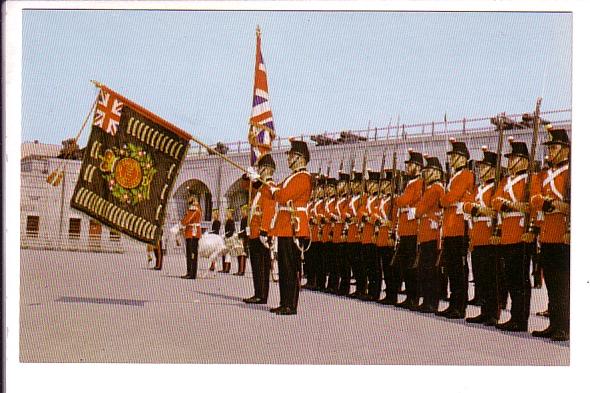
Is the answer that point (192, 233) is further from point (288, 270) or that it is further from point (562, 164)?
point (562, 164)

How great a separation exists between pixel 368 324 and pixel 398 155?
7.25ft

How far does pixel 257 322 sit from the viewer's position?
26.0 feet

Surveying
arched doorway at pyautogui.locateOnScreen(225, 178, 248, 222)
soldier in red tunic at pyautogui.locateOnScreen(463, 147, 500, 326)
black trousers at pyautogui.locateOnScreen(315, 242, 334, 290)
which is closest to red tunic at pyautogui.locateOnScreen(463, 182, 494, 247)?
soldier in red tunic at pyautogui.locateOnScreen(463, 147, 500, 326)

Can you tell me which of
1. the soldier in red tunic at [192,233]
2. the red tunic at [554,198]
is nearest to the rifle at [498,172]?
the red tunic at [554,198]

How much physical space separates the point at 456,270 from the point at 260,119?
7.85 ft

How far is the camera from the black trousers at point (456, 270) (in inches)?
329

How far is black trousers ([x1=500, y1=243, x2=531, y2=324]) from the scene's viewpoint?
7.59 m

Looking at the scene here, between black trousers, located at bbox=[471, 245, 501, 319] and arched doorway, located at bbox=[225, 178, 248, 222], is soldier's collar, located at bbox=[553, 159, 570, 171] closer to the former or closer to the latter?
black trousers, located at bbox=[471, 245, 501, 319]

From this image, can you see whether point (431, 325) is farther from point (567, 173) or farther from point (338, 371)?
point (567, 173)

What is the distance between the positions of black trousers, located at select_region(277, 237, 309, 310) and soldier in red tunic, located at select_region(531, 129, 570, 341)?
2.28 metres

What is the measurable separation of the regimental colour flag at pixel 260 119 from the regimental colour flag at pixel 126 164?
2.27 ft

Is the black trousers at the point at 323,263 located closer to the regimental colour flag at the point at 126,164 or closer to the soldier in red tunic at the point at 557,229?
the regimental colour flag at the point at 126,164

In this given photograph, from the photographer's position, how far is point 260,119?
842 cm

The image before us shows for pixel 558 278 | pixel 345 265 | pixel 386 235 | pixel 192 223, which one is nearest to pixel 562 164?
pixel 558 278
